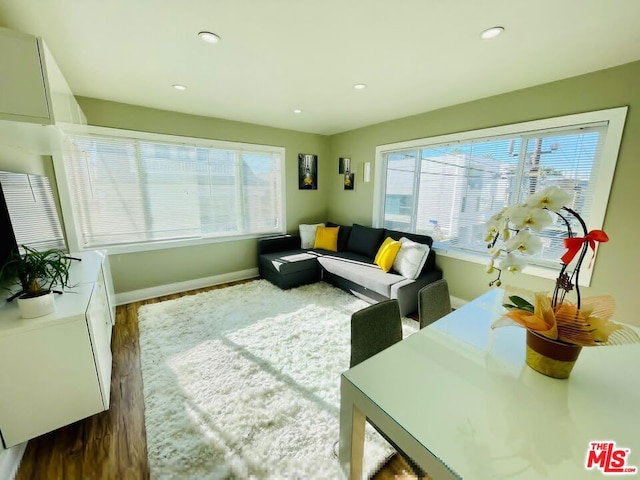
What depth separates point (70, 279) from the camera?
190 cm

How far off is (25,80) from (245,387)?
220 cm

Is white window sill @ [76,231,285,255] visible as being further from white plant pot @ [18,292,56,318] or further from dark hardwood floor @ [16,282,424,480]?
dark hardwood floor @ [16,282,424,480]

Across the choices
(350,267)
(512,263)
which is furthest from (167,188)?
(512,263)

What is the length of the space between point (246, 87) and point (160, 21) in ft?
3.38

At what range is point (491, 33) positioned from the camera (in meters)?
1.65

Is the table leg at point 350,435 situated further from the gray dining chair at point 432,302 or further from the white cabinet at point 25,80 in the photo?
the white cabinet at point 25,80

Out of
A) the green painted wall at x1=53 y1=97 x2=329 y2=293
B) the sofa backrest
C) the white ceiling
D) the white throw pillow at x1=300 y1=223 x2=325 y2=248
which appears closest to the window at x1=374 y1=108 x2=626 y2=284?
the sofa backrest

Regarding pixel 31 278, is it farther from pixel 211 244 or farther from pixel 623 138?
pixel 623 138

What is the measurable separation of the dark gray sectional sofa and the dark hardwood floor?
1.78m

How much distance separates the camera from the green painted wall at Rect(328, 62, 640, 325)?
6.68 ft

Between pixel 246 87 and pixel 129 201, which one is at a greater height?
pixel 246 87

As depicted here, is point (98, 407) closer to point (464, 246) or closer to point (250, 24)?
point (250, 24)

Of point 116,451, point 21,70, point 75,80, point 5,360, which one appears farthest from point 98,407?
point 75,80

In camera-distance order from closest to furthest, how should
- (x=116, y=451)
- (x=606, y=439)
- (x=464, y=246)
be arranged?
1. (x=606, y=439)
2. (x=116, y=451)
3. (x=464, y=246)
